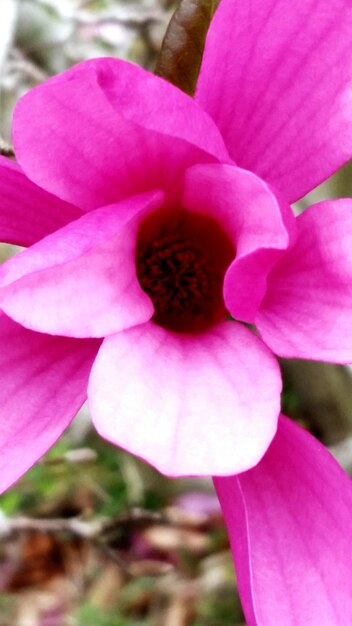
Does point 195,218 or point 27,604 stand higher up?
point 195,218

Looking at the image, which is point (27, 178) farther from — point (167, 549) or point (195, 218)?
point (167, 549)

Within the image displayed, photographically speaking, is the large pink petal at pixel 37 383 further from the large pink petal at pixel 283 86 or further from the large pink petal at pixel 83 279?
the large pink petal at pixel 283 86

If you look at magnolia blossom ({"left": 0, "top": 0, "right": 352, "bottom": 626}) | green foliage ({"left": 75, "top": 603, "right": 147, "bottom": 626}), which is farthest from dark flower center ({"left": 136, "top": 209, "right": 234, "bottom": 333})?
green foliage ({"left": 75, "top": 603, "right": 147, "bottom": 626})

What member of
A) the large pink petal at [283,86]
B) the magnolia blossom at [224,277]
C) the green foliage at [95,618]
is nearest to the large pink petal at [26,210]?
the magnolia blossom at [224,277]

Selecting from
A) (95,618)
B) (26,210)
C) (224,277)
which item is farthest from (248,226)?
(95,618)

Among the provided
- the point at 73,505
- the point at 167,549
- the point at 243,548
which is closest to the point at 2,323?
the point at 243,548

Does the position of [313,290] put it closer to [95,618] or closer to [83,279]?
[83,279]
